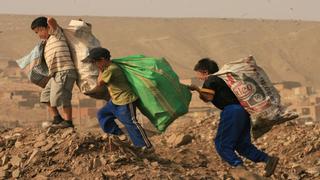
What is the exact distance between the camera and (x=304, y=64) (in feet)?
204

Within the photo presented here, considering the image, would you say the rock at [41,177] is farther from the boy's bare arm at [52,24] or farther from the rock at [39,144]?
the boy's bare arm at [52,24]

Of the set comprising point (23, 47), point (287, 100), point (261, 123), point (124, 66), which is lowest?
point (23, 47)

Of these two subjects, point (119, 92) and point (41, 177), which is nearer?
point (41, 177)

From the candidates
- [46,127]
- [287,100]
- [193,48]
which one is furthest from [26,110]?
[193,48]

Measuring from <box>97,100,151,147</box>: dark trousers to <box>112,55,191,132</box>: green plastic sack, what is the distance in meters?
0.16

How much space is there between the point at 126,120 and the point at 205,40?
66.0m

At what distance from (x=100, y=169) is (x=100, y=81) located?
0.88 meters

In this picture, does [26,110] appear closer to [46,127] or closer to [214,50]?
[46,127]

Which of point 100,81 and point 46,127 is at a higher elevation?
point 100,81

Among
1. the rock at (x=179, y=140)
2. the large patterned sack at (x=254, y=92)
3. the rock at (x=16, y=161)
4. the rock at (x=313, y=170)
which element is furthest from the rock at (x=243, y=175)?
the rock at (x=179, y=140)

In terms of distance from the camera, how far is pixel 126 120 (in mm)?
6543

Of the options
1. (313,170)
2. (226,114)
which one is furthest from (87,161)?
(313,170)

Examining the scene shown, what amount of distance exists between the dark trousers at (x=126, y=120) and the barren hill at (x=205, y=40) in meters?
44.4

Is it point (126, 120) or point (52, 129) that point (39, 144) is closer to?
point (52, 129)
